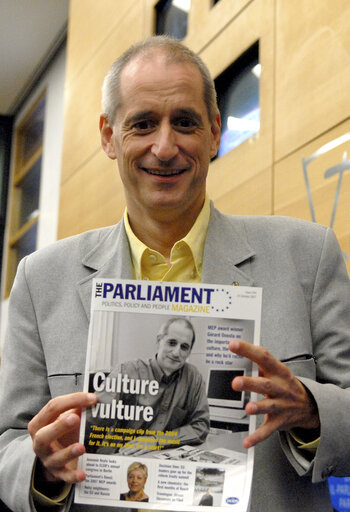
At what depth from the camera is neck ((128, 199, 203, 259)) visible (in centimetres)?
159

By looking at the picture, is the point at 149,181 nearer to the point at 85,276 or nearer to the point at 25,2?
the point at 85,276

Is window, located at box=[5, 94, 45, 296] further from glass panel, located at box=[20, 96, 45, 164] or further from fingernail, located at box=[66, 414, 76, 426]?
fingernail, located at box=[66, 414, 76, 426]

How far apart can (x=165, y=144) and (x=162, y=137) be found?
22 mm

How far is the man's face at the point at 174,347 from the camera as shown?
1.22 meters

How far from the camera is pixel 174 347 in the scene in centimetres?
122

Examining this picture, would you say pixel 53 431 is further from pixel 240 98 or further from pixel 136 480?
pixel 240 98

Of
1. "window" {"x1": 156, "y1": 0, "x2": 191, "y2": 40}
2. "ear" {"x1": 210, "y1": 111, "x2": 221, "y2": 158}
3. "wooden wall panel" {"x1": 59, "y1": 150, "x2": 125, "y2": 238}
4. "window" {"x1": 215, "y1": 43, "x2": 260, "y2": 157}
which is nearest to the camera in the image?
"ear" {"x1": 210, "y1": 111, "x2": 221, "y2": 158}

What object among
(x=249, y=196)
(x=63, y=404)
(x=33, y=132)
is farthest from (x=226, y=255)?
(x=33, y=132)

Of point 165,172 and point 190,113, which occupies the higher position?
point 190,113

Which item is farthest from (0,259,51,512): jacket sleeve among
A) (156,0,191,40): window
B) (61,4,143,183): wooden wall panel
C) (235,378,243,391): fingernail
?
(61,4,143,183): wooden wall panel

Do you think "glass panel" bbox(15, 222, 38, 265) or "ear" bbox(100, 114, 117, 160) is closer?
"ear" bbox(100, 114, 117, 160)

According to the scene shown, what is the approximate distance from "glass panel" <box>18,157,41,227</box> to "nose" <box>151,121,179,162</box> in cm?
786

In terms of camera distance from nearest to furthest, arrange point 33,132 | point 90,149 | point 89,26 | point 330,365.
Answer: point 330,365 → point 90,149 → point 89,26 → point 33,132

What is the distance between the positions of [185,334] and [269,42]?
2710mm
